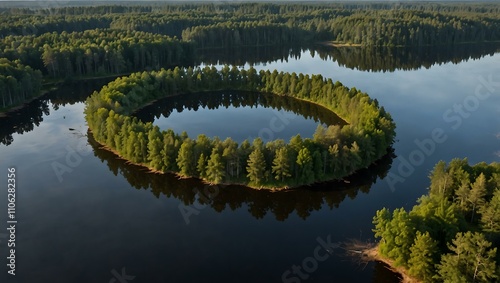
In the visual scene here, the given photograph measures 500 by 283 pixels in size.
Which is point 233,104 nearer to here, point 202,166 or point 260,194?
point 202,166

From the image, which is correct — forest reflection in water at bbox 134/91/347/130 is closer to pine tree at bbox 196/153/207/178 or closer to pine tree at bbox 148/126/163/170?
pine tree at bbox 148/126/163/170

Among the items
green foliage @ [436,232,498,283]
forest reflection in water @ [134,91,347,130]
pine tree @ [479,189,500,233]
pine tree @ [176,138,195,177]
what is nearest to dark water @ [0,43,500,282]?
pine tree @ [176,138,195,177]

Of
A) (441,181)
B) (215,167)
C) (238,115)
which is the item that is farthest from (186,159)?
(238,115)

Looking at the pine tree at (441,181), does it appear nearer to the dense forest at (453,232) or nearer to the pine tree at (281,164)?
the dense forest at (453,232)

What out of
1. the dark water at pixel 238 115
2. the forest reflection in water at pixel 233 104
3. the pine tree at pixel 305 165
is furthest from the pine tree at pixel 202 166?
the forest reflection in water at pixel 233 104

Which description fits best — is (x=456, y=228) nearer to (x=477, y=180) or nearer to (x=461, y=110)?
(x=477, y=180)

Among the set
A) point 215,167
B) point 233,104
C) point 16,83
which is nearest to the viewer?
point 215,167

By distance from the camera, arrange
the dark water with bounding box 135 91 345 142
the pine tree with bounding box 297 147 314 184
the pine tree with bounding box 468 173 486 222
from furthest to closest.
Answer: the dark water with bounding box 135 91 345 142
the pine tree with bounding box 297 147 314 184
the pine tree with bounding box 468 173 486 222
